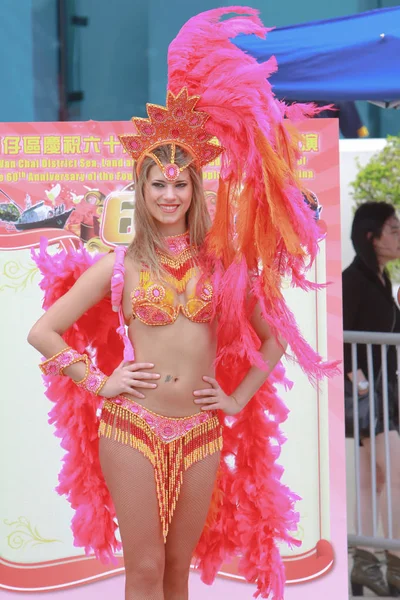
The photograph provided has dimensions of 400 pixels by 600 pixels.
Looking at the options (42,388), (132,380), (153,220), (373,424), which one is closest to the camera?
(132,380)

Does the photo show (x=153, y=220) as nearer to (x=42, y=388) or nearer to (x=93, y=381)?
(x=93, y=381)

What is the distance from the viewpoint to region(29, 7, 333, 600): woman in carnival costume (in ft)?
8.61

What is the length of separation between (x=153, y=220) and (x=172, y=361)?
1.44 ft

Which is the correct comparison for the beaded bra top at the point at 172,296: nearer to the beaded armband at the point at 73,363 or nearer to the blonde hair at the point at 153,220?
the blonde hair at the point at 153,220

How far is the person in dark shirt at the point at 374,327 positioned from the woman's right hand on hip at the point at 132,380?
1.70 metres

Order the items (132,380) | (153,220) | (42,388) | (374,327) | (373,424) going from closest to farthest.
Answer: (132,380)
(153,220)
(42,388)
(373,424)
(374,327)

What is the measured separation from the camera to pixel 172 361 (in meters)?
2.64

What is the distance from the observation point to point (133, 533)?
8.63 feet

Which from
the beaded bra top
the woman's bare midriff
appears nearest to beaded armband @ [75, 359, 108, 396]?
the woman's bare midriff

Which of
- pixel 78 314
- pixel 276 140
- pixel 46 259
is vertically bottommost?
pixel 78 314

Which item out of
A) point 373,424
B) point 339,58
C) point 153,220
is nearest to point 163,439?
point 153,220

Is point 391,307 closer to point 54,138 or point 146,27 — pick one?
point 54,138

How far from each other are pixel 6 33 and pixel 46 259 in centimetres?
336

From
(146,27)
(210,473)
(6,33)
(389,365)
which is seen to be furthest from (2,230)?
(146,27)
